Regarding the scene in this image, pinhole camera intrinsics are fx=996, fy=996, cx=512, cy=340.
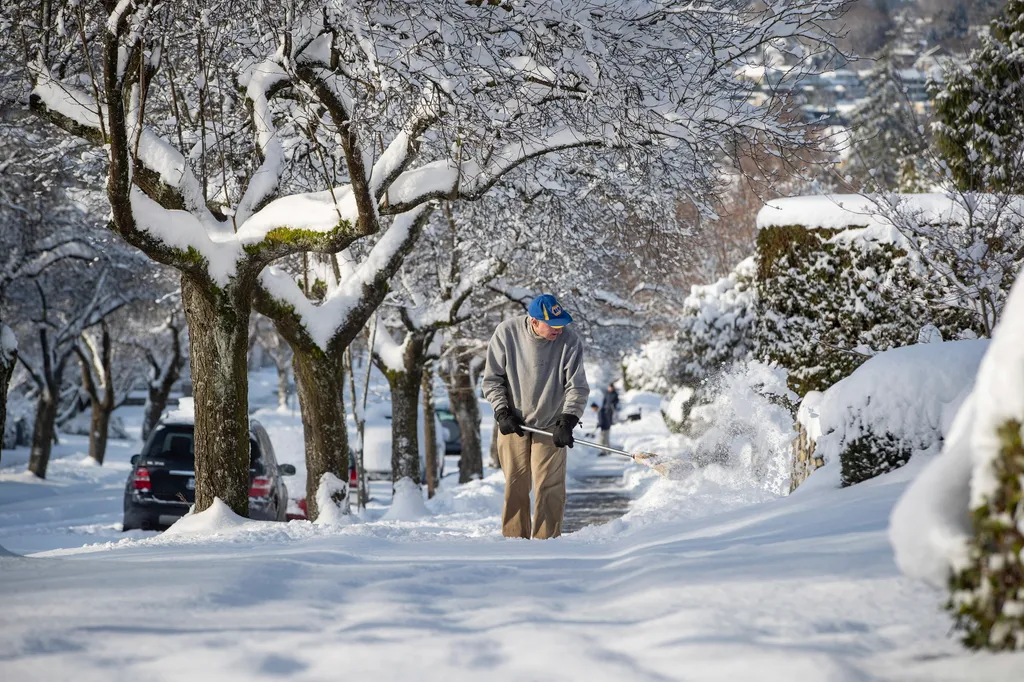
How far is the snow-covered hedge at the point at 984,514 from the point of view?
2316 millimetres

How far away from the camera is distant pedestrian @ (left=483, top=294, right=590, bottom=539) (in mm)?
7340

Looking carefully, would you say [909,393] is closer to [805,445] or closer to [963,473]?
[805,445]

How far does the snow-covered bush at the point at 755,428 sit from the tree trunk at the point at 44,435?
627 inches

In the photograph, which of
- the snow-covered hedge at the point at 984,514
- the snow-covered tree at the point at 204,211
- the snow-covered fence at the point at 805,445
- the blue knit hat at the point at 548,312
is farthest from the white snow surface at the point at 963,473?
the snow-covered fence at the point at 805,445

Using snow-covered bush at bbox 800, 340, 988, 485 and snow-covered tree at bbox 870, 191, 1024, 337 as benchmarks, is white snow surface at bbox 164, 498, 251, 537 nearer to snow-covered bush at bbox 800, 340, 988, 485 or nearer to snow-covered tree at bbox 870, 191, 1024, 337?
snow-covered bush at bbox 800, 340, 988, 485

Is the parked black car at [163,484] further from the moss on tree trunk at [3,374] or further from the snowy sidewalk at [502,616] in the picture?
the snowy sidewalk at [502,616]

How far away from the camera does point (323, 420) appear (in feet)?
34.5

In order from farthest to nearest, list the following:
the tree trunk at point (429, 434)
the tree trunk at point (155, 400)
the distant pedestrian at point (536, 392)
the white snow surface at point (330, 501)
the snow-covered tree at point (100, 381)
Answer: the tree trunk at point (155, 400) < the snow-covered tree at point (100, 381) < the tree trunk at point (429, 434) < the white snow surface at point (330, 501) < the distant pedestrian at point (536, 392)

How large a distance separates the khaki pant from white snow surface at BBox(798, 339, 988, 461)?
1.99m

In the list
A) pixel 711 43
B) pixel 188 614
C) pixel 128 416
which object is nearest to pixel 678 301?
pixel 711 43

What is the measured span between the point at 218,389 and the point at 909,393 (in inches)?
209

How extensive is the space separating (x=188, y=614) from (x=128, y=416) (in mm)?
55682

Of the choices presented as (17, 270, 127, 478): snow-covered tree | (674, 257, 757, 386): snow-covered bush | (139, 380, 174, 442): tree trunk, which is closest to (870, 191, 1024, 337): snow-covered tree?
(674, 257, 757, 386): snow-covered bush

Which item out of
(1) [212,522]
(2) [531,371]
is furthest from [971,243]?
(1) [212,522]
